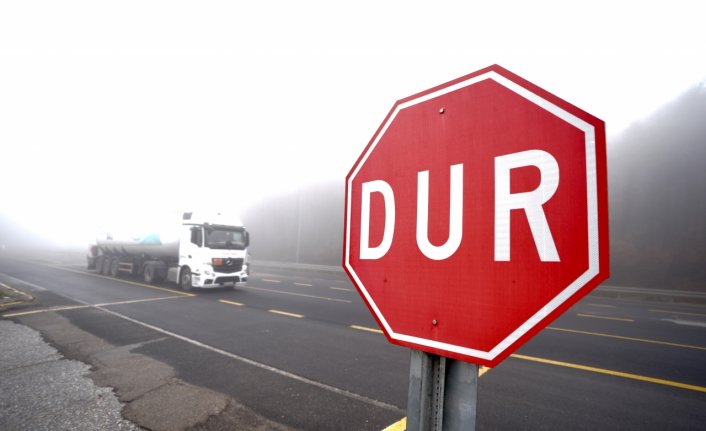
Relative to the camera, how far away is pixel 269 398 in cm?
381

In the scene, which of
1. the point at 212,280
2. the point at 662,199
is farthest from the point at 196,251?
the point at 662,199

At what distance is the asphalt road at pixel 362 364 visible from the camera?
3.54m

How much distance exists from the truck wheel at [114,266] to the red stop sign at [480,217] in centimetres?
1995

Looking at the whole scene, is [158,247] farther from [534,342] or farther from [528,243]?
[528,243]

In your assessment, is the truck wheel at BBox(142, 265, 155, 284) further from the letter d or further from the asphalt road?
the letter d

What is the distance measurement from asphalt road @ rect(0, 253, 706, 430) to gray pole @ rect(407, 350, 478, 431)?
99.9 inches

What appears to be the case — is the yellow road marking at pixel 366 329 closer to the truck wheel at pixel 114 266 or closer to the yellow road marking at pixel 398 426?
the yellow road marking at pixel 398 426

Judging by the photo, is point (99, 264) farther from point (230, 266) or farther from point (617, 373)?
point (617, 373)

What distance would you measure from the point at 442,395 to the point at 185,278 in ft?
45.3

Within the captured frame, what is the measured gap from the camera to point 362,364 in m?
4.97

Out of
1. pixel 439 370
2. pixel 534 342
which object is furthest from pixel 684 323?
pixel 439 370

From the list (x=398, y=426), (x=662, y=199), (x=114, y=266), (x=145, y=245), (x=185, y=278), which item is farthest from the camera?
(x=662, y=199)

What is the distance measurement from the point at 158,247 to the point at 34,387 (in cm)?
1102

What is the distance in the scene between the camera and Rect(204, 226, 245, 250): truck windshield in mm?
12305
